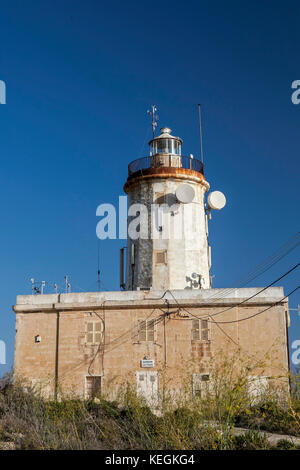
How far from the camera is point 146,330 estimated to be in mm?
20156

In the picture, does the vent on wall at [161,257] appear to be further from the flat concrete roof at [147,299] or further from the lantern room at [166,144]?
the lantern room at [166,144]

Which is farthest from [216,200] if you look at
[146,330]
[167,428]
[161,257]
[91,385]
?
[167,428]

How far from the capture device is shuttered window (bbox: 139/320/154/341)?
20078 millimetres

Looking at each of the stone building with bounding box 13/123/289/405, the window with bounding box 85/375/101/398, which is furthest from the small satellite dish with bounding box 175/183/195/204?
the window with bounding box 85/375/101/398

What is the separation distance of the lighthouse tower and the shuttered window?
230 cm

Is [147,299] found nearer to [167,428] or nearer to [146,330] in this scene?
[146,330]

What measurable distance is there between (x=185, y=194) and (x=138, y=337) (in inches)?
235

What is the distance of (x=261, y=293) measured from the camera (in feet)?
65.9

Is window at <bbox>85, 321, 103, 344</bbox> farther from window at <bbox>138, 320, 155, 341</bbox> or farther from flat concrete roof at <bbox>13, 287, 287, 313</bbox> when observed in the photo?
window at <bbox>138, 320, 155, 341</bbox>

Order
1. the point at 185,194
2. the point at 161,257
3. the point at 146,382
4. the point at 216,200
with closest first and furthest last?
the point at 146,382 → the point at 185,194 → the point at 161,257 → the point at 216,200

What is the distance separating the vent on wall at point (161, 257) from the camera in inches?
901

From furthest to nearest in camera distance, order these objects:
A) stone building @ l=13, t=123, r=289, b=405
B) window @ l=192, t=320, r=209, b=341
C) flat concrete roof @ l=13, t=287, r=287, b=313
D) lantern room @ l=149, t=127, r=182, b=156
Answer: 1. lantern room @ l=149, t=127, r=182, b=156
2. flat concrete roof @ l=13, t=287, r=287, b=313
3. window @ l=192, t=320, r=209, b=341
4. stone building @ l=13, t=123, r=289, b=405

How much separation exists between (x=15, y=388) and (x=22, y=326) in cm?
353
